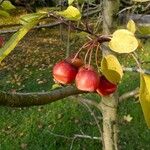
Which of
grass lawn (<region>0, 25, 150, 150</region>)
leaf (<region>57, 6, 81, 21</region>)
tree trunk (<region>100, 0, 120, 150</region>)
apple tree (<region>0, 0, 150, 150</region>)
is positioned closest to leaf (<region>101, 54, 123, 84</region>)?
apple tree (<region>0, 0, 150, 150</region>)

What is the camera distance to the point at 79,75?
1.02 meters

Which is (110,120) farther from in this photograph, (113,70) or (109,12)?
(113,70)

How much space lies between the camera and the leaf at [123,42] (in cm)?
87

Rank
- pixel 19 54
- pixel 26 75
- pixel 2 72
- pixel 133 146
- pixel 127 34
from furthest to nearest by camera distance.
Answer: pixel 19 54
pixel 2 72
pixel 26 75
pixel 133 146
pixel 127 34

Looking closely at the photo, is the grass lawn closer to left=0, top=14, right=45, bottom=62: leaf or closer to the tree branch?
the tree branch

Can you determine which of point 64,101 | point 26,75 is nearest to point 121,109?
point 64,101

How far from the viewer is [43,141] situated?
3.70m

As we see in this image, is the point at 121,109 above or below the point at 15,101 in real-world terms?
below

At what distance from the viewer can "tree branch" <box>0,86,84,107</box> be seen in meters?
1.05

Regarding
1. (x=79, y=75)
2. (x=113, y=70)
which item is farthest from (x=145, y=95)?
(x=79, y=75)

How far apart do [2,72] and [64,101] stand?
1.84 meters

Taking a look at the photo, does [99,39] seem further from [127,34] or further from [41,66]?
[41,66]

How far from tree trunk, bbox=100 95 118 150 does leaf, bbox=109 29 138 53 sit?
2.52ft

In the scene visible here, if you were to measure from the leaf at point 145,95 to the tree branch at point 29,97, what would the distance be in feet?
1.19
